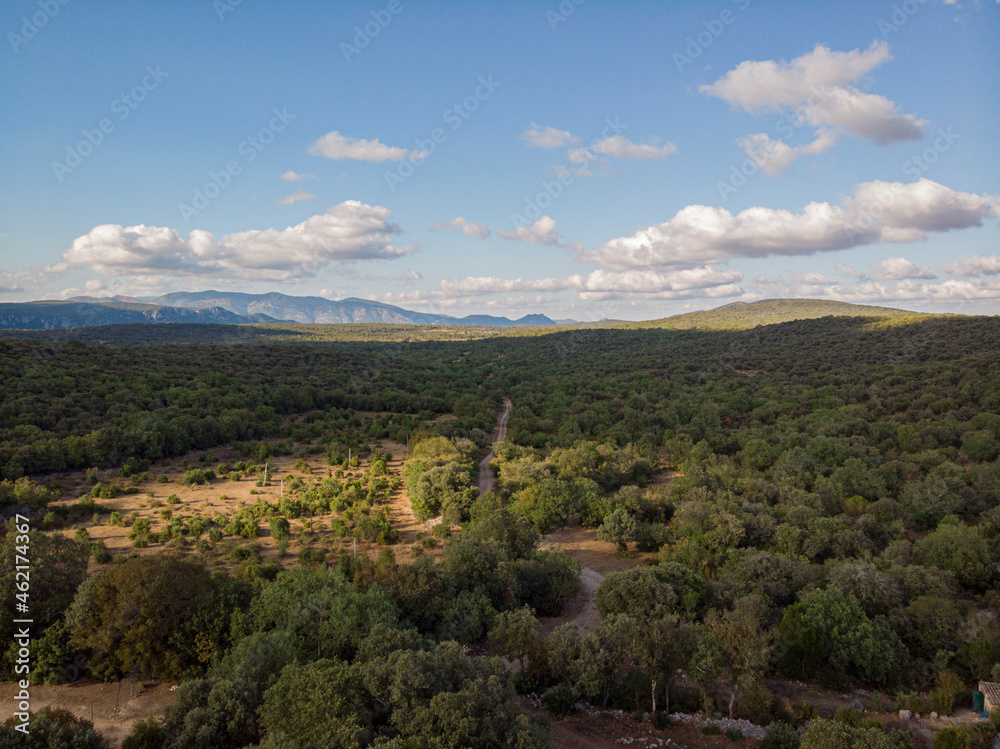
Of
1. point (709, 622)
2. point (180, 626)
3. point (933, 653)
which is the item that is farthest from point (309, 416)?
point (933, 653)

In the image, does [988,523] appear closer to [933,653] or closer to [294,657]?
[933,653]

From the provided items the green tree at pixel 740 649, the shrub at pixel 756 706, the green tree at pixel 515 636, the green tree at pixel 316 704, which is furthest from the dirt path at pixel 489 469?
the green tree at pixel 316 704

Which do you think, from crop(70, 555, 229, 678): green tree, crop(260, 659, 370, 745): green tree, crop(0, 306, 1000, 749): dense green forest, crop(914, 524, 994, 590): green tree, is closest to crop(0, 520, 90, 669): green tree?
crop(0, 306, 1000, 749): dense green forest

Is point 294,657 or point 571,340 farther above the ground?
point 571,340

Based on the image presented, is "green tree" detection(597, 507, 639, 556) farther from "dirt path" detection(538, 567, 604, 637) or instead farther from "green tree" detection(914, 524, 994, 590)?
"green tree" detection(914, 524, 994, 590)

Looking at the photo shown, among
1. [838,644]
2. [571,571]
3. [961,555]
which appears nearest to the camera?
Result: [838,644]

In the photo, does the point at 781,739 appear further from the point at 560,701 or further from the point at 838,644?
the point at 560,701

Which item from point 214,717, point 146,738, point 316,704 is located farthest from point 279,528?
point 316,704

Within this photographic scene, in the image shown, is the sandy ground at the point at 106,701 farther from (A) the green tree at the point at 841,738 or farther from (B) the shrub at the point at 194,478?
(B) the shrub at the point at 194,478
